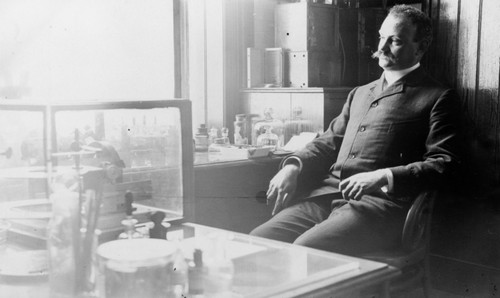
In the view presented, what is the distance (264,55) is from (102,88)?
1.13 metres

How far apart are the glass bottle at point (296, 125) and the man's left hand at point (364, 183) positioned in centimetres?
111

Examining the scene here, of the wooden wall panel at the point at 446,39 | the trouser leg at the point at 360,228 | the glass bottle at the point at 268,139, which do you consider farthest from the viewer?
the glass bottle at the point at 268,139

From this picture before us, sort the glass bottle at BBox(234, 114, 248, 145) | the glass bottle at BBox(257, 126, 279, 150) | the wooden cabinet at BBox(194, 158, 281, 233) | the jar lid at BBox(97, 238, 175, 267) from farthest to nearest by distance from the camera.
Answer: the glass bottle at BBox(234, 114, 248, 145)
the glass bottle at BBox(257, 126, 279, 150)
the wooden cabinet at BBox(194, 158, 281, 233)
the jar lid at BBox(97, 238, 175, 267)

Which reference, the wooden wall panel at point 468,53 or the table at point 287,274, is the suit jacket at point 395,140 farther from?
the table at point 287,274

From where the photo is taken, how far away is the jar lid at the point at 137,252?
121 cm

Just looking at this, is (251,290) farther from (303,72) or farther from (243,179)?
(303,72)

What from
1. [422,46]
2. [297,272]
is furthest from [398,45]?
[297,272]

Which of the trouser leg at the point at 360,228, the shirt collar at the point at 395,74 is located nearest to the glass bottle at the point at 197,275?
the trouser leg at the point at 360,228

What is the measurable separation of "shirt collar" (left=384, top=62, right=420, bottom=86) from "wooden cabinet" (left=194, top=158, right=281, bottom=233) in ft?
2.64

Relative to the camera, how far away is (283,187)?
9.40 ft

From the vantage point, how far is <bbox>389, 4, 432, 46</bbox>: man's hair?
3.01 metres

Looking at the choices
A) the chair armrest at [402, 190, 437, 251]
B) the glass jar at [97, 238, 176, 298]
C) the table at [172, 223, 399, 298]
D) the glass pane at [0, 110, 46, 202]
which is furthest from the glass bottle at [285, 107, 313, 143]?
the glass jar at [97, 238, 176, 298]

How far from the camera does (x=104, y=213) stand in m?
1.77

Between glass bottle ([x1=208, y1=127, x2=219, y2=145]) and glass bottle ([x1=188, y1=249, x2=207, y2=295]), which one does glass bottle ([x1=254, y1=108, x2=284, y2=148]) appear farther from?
glass bottle ([x1=188, y1=249, x2=207, y2=295])
